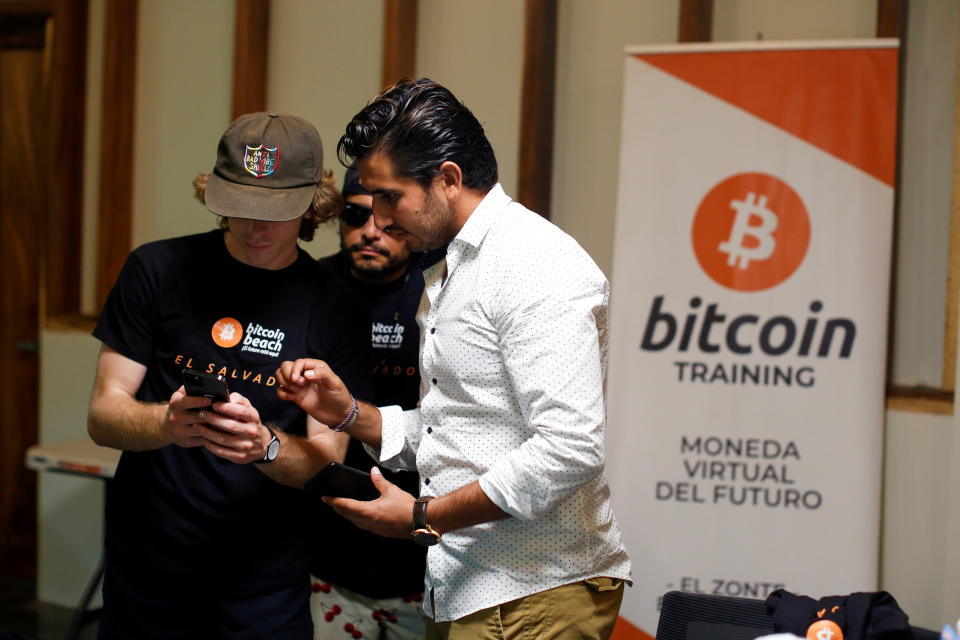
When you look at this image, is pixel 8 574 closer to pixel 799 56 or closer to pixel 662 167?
pixel 662 167

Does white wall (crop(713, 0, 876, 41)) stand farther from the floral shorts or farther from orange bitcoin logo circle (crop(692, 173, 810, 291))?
the floral shorts

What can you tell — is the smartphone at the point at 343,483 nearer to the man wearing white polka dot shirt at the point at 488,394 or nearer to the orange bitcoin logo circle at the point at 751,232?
the man wearing white polka dot shirt at the point at 488,394

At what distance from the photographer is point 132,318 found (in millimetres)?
1803

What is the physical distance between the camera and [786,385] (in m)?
2.88

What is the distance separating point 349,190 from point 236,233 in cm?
52

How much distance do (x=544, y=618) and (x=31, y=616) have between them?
328 centimetres

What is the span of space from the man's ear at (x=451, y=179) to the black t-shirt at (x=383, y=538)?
0.64 meters

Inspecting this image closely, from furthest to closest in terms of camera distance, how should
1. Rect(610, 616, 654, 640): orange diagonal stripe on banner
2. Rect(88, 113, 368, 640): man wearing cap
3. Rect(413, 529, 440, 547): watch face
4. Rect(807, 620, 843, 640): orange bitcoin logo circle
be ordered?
Rect(610, 616, 654, 640): orange diagonal stripe on banner < Rect(88, 113, 368, 640): man wearing cap < Rect(413, 529, 440, 547): watch face < Rect(807, 620, 843, 640): orange bitcoin logo circle

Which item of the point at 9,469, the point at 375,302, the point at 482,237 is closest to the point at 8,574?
the point at 9,469

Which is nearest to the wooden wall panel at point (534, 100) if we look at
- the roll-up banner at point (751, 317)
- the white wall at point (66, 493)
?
the roll-up banner at point (751, 317)

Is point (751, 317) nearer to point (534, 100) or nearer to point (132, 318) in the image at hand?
point (534, 100)

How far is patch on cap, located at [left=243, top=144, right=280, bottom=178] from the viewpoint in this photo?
1.80 m

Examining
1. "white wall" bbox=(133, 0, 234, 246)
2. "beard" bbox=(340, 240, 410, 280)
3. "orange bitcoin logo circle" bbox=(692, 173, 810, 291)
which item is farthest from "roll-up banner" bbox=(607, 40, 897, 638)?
"white wall" bbox=(133, 0, 234, 246)

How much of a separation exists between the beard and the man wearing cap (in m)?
0.39
